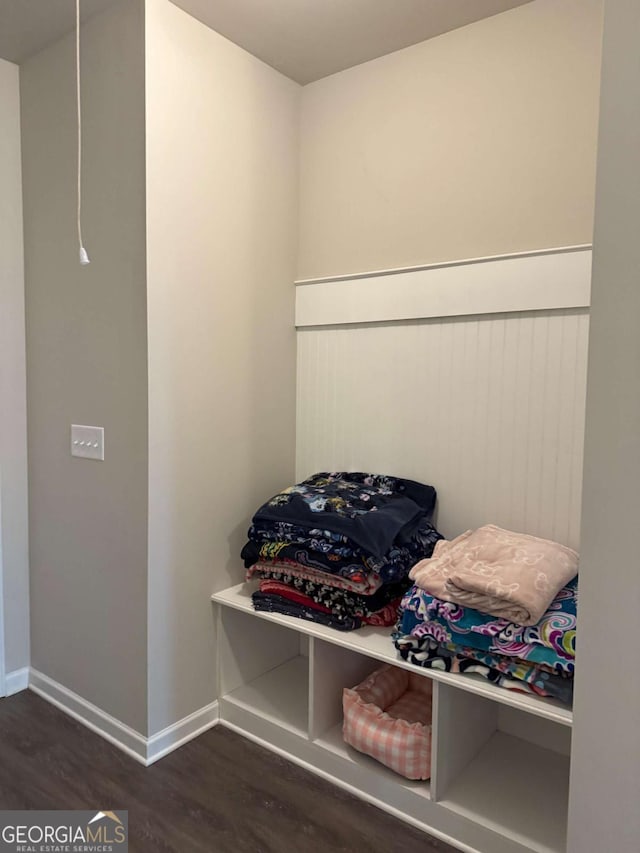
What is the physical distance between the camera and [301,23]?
192 cm

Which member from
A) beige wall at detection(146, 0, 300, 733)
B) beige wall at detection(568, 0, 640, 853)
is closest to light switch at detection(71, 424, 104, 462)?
beige wall at detection(146, 0, 300, 733)

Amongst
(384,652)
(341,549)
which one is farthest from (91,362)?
(384,652)

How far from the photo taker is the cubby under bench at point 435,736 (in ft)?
5.02

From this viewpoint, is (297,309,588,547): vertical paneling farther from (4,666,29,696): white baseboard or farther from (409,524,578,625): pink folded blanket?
(4,666,29,696): white baseboard

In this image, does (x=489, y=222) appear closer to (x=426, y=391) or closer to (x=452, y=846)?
(x=426, y=391)

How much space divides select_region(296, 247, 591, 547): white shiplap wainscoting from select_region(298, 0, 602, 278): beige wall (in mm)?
115

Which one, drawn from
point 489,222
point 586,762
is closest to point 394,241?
point 489,222

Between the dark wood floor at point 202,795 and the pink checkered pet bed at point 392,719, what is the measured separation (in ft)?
0.56

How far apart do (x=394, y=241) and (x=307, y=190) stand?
490 mm

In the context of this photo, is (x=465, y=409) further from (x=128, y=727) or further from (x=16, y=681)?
(x=16, y=681)

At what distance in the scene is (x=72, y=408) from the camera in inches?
82.1

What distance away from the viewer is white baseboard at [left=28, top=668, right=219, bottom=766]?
74.6 inches

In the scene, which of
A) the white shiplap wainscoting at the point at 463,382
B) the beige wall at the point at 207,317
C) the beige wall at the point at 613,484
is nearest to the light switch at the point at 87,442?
the beige wall at the point at 207,317

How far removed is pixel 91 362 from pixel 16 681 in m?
1.35
